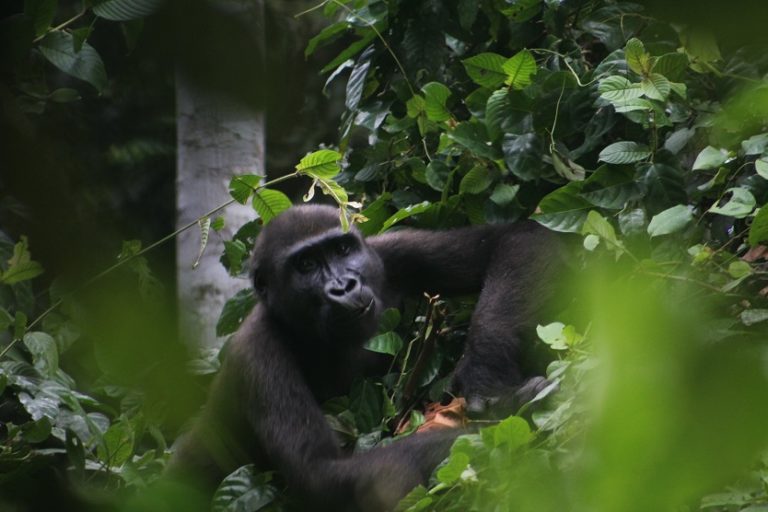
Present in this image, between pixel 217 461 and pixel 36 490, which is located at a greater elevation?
pixel 36 490

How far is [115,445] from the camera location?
3.11m

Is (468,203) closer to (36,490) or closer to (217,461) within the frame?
(217,461)

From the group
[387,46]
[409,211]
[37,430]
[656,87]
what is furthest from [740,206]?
[37,430]

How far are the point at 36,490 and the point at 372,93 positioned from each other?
11.7 ft

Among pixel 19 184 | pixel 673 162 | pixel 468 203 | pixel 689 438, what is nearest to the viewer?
pixel 689 438

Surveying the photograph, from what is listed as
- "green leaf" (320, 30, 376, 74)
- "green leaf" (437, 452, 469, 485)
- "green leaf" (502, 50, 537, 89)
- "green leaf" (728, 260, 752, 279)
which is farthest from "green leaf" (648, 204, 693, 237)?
"green leaf" (320, 30, 376, 74)

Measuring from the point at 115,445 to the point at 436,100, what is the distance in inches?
65.6

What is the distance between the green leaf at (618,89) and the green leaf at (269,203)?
128cm

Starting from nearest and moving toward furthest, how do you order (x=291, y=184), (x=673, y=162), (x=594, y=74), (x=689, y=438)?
(x=689, y=438) < (x=673, y=162) < (x=594, y=74) < (x=291, y=184)

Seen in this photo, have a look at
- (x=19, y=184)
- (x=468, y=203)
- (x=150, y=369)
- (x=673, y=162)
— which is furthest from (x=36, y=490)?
(x=468, y=203)

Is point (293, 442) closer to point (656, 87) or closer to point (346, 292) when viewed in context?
point (346, 292)

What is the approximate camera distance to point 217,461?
12.7 feet

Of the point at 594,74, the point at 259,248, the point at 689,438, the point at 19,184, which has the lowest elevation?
the point at 259,248

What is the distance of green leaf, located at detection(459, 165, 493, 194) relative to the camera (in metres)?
3.60
